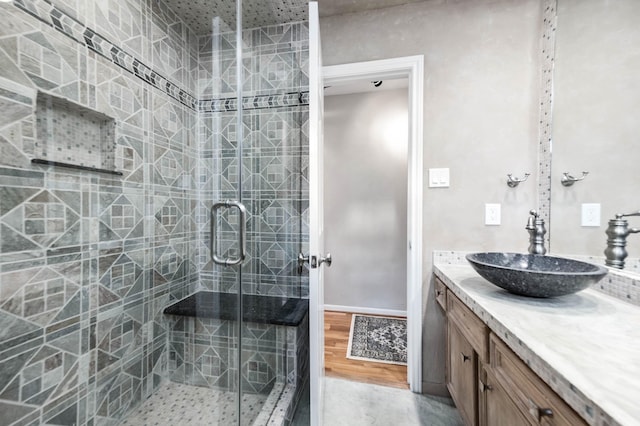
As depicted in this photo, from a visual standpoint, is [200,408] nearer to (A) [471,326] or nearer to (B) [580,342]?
(A) [471,326]

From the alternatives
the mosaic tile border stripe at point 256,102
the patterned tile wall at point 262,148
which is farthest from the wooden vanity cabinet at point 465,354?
the mosaic tile border stripe at point 256,102

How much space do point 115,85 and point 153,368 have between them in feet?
4.81

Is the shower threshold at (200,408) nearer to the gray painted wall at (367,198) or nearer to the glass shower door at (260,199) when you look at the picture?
the glass shower door at (260,199)

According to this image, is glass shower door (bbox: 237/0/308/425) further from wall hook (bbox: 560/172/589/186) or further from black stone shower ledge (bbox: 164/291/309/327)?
wall hook (bbox: 560/172/589/186)

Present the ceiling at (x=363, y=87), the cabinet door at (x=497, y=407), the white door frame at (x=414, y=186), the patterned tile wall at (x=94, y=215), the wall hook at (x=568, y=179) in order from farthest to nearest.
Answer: the ceiling at (x=363, y=87) < the white door frame at (x=414, y=186) < the wall hook at (x=568, y=179) < the patterned tile wall at (x=94, y=215) < the cabinet door at (x=497, y=407)

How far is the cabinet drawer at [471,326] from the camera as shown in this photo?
0.89 metres

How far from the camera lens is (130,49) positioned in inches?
47.3

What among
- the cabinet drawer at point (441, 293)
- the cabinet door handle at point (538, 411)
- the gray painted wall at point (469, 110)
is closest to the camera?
the cabinet door handle at point (538, 411)

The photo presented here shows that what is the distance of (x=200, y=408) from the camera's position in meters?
1.31

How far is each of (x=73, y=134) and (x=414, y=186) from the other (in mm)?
1759

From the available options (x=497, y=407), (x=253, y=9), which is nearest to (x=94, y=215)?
(x=253, y=9)

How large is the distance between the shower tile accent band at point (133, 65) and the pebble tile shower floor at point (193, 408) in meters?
1.65

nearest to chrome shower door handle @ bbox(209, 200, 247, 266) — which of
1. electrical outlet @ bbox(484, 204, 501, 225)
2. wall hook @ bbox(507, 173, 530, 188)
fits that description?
electrical outlet @ bbox(484, 204, 501, 225)

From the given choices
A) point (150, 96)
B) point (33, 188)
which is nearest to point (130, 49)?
point (150, 96)
